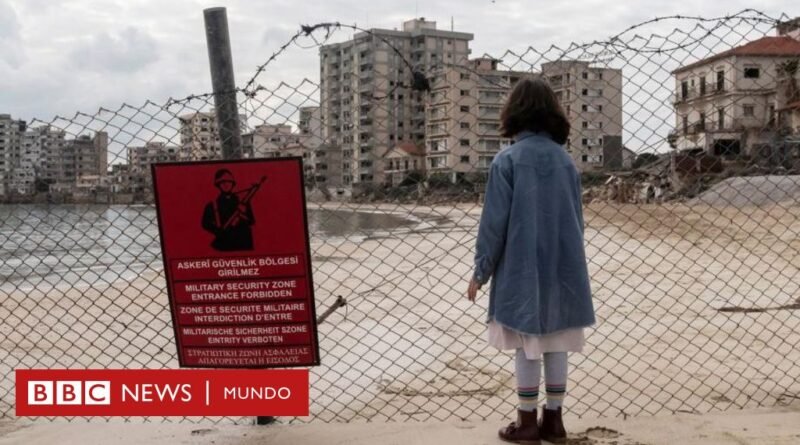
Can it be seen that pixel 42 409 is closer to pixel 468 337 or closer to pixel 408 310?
pixel 468 337

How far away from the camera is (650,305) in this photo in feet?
30.4

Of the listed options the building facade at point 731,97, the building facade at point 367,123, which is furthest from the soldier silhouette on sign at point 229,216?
the building facade at point 731,97

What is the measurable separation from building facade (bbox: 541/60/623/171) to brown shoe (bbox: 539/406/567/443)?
138cm

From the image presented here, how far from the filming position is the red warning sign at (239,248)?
11.9ft

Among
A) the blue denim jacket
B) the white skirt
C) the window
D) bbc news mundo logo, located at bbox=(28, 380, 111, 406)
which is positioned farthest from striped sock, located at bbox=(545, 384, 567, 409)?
the window

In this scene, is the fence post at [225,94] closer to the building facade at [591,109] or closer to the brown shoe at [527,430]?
the building facade at [591,109]

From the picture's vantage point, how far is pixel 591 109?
4.65m

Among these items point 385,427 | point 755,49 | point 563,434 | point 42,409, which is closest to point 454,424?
point 385,427

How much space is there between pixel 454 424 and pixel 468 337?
372 centimetres

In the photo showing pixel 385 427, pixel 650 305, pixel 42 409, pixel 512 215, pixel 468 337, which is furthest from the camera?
pixel 650 305

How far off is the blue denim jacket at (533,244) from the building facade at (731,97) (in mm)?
1384

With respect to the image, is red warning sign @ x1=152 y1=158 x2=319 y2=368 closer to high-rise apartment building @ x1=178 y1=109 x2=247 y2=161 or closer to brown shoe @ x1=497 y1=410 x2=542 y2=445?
high-rise apartment building @ x1=178 y1=109 x2=247 y2=161

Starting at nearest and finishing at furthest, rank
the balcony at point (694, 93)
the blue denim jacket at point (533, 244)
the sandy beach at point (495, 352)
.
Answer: the blue denim jacket at point (533, 244) → the balcony at point (694, 93) → the sandy beach at point (495, 352)

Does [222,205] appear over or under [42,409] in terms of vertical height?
over
